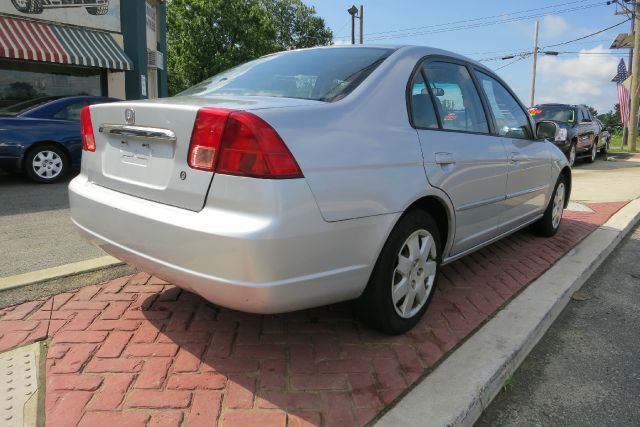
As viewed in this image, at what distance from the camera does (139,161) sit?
253cm

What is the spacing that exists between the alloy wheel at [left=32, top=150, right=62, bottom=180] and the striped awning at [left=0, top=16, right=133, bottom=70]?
6460mm

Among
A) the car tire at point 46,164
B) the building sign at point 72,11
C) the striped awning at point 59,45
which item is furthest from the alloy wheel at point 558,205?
the building sign at point 72,11

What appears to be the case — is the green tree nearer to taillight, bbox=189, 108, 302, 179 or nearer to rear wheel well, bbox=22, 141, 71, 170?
rear wheel well, bbox=22, 141, 71, 170

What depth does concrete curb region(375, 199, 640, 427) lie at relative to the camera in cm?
218

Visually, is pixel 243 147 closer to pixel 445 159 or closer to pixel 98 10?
pixel 445 159

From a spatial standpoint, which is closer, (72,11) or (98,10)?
(72,11)

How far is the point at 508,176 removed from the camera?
12.6ft

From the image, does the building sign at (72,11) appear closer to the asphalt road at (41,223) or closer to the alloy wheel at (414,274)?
the asphalt road at (41,223)

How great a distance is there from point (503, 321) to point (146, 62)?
16130 mm

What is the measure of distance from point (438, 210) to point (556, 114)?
517 inches

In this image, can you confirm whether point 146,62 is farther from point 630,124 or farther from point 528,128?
point 630,124

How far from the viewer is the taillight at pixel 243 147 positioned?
2088mm

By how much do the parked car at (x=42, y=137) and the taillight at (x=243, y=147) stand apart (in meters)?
6.31

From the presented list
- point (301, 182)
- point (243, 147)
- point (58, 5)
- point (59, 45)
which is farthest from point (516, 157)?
point (58, 5)
